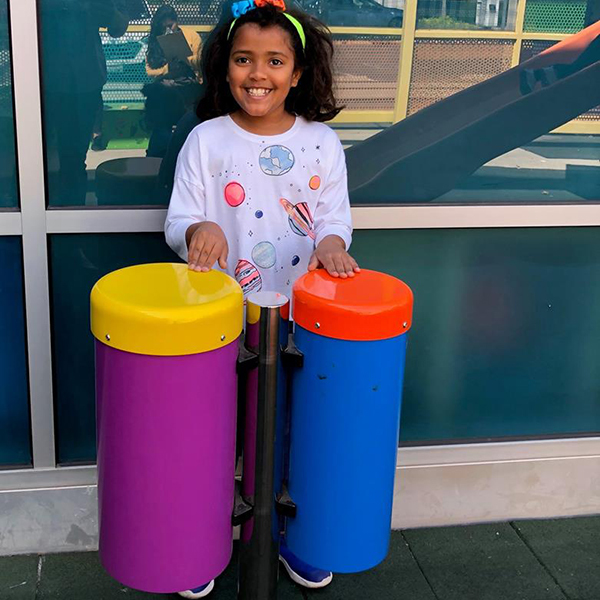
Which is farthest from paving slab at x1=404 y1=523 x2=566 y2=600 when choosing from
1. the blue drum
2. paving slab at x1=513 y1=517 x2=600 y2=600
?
the blue drum

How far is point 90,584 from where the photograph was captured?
9.50 feet

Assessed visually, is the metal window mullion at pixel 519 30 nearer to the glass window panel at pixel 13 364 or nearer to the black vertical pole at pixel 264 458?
the black vertical pole at pixel 264 458

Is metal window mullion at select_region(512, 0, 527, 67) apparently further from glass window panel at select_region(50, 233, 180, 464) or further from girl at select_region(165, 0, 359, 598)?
glass window panel at select_region(50, 233, 180, 464)

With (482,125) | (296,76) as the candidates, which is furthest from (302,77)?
(482,125)

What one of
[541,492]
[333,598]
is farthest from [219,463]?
[541,492]

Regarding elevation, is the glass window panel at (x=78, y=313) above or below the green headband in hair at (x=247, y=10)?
below

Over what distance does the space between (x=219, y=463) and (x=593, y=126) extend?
176 cm

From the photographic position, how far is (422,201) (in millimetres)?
3018

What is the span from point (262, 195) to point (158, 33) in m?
0.59

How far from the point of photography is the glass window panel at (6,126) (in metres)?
2.60

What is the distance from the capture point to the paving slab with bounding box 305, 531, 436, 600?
2.91 m

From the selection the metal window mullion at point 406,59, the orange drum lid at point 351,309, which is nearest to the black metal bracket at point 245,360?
the orange drum lid at point 351,309

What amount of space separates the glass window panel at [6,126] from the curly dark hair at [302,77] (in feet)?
1.80

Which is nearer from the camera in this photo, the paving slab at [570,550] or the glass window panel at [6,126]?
the glass window panel at [6,126]
